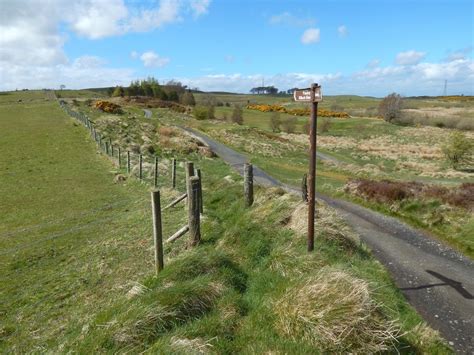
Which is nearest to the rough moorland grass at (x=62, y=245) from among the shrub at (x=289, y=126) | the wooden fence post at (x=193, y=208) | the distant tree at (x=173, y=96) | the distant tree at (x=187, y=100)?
the wooden fence post at (x=193, y=208)

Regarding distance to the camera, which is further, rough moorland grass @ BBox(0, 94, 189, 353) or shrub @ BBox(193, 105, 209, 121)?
shrub @ BBox(193, 105, 209, 121)

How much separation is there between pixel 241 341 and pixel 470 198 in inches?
594

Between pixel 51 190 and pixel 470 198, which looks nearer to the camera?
pixel 470 198

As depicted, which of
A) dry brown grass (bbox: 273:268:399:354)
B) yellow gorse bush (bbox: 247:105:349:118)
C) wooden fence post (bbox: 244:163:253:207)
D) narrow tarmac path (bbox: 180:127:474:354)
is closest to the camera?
dry brown grass (bbox: 273:268:399:354)

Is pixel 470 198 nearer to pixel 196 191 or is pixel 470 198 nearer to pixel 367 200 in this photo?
pixel 367 200

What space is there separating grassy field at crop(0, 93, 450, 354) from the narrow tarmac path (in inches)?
25.7

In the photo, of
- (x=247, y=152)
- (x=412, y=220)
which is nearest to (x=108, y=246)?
(x=412, y=220)

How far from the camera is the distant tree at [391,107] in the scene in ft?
375

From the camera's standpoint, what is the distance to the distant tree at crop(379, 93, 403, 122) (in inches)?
4496

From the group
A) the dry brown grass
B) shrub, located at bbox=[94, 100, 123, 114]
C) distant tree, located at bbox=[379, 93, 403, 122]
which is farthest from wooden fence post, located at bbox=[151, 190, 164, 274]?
distant tree, located at bbox=[379, 93, 403, 122]

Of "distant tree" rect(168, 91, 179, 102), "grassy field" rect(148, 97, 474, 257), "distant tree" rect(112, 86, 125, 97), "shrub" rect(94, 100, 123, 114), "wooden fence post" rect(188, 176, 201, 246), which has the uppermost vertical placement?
"distant tree" rect(112, 86, 125, 97)

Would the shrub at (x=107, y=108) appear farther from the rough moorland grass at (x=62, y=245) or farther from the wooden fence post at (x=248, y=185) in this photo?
the wooden fence post at (x=248, y=185)

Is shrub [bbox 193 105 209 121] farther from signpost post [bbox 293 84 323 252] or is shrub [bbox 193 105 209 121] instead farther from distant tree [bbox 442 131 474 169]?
signpost post [bbox 293 84 323 252]

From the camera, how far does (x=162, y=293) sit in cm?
664
